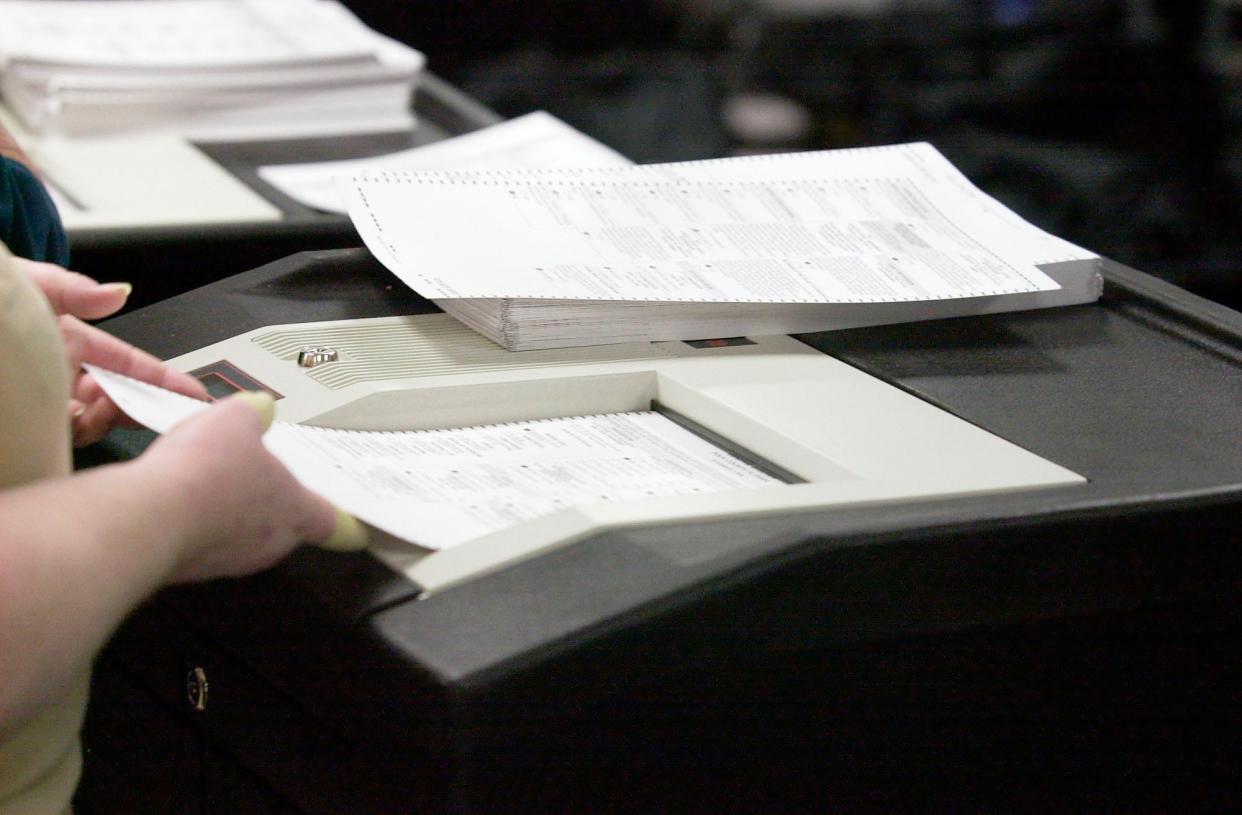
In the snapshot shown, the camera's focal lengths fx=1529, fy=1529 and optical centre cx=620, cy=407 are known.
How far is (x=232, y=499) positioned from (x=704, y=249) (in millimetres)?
333

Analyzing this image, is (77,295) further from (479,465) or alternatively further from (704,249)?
(704,249)

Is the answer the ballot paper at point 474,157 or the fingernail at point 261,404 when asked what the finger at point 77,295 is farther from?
the ballot paper at point 474,157

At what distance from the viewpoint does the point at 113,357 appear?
1.86ft

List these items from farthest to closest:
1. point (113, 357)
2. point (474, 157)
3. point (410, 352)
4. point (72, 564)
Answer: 1. point (474, 157)
2. point (410, 352)
3. point (113, 357)
4. point (72, 564)

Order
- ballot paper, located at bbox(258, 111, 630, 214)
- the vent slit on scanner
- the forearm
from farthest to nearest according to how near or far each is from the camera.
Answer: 1. ballot paper, located at bbox(258, 111, 630, 214)
2. the vent slit on scanner
3. the forearm

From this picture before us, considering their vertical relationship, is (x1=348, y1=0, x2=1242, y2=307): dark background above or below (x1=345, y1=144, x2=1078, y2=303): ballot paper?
below

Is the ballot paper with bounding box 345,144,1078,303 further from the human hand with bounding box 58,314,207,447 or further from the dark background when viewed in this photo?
the dark background

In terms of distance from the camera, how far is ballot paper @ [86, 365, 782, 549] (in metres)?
0.52

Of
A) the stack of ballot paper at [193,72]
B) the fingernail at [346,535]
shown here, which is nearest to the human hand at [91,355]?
the fingernail at [346,535]

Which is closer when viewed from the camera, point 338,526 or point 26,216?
point 338,526

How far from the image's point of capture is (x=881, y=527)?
1.68 ft

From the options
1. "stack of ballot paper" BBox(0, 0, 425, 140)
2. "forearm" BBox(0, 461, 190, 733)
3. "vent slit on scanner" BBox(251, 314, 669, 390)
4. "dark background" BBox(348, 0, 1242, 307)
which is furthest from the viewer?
"dark background" BBox(348, 0, 1242, 307)

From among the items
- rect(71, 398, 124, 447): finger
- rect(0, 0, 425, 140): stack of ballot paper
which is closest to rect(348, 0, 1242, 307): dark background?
rect(0, 0, 425, 140): stack of ballot paper

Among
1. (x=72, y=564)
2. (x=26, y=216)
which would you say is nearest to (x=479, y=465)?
(x=72, y=564)
